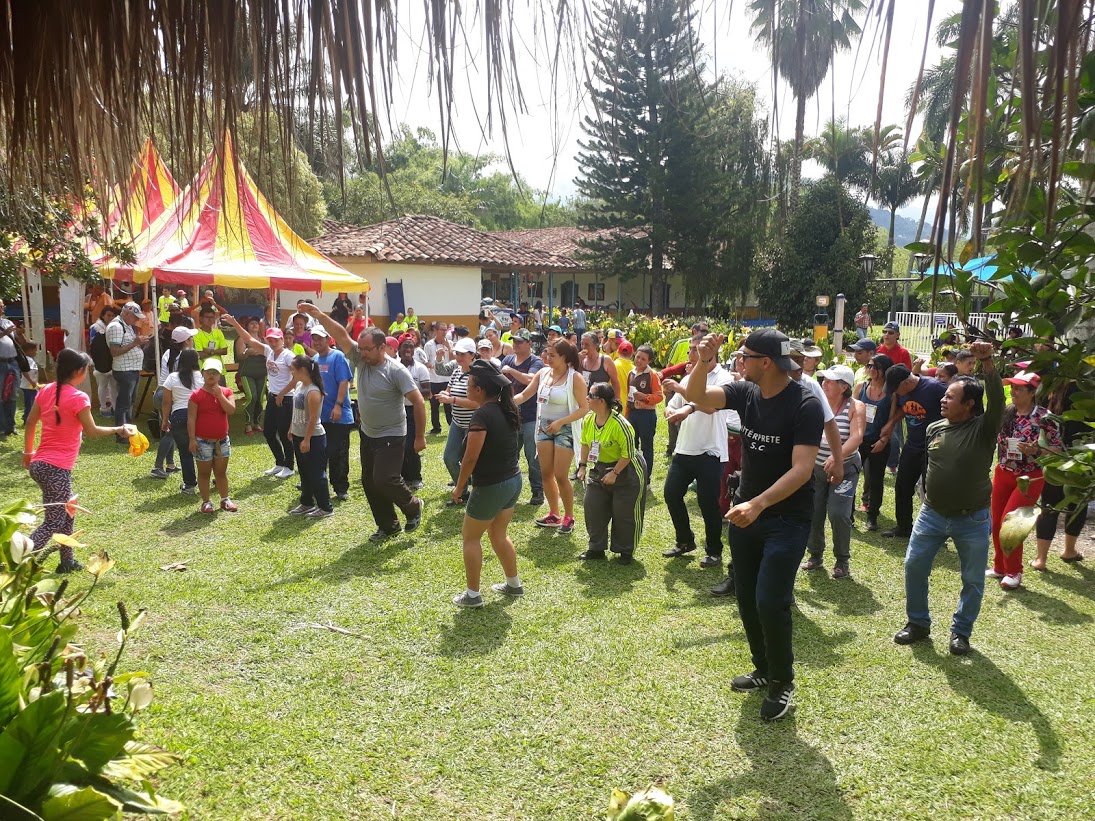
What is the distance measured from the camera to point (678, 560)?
263 inches

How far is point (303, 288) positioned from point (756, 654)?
11.2 metres

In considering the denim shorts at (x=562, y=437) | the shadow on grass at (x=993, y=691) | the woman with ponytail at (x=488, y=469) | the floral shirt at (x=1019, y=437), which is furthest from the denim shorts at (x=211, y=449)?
the floral shirt at (x=1019, y=437)

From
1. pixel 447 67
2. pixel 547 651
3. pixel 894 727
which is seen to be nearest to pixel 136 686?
pixel 447 67

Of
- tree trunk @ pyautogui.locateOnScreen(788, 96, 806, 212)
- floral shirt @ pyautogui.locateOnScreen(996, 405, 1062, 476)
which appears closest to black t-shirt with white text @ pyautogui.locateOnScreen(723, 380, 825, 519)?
tree trunk @ pyautogui.locateOnScreen(788, 96, 806, 212)

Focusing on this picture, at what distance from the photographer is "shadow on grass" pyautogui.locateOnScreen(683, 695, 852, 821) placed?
3.29 metres

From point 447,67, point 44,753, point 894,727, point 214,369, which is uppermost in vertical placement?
point 447,67

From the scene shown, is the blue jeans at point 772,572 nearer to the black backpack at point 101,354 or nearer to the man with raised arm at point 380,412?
the man with raised arm at point 380,412

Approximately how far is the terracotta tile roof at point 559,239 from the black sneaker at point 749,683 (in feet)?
96.2

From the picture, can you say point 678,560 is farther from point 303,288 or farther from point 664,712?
point 303,288

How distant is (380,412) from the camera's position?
21.8 feet

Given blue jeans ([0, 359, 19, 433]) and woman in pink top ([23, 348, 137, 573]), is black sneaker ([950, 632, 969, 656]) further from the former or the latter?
blue jeans ([0, 359, 19, 433])

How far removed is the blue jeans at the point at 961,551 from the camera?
4785 mm

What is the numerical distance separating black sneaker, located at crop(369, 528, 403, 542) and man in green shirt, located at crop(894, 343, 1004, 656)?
4411 mm

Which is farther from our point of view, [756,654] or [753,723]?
[756,654]
